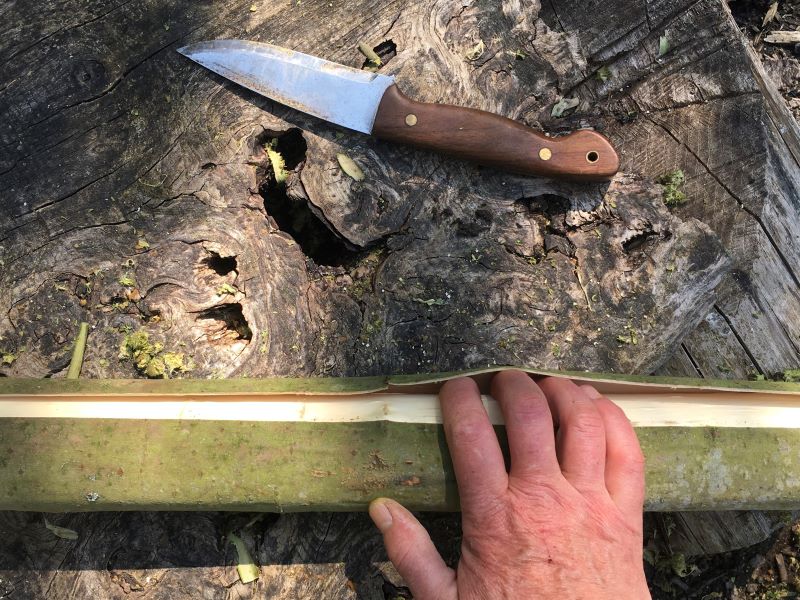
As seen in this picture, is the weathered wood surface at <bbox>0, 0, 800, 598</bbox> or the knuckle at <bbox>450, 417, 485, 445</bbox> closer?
the knuckle at <bbox>450, 417, 485, 445</bbox>

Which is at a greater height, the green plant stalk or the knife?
the knife

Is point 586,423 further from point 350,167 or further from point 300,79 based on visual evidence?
point 300,79

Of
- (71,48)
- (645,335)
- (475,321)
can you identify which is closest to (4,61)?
(71,48)

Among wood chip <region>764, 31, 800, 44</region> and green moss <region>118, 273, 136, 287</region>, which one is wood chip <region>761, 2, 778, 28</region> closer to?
wood chip <region>764, 31, 800, 44</region>

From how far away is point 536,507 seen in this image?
1.50m

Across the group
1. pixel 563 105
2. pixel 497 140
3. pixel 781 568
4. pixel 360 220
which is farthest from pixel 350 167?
pixel 781 568

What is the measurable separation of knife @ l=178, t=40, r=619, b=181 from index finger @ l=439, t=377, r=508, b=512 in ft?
3.03

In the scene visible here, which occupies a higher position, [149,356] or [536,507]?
[536,507]

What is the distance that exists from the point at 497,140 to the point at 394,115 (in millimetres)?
381

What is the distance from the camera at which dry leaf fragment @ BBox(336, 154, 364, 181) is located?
2.00 metres

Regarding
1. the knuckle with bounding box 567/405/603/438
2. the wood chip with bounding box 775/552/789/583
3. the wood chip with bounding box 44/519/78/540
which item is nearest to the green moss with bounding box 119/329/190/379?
the wood chip with bounding box 44/519/78/540

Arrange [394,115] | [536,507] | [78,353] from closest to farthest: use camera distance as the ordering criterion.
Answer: [536,507], [78,353], [394,115]

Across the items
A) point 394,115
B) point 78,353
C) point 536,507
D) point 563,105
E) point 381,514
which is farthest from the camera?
point 563,105

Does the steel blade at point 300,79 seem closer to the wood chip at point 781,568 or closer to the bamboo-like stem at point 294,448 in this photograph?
the bamboo-like stem at point 294,448
